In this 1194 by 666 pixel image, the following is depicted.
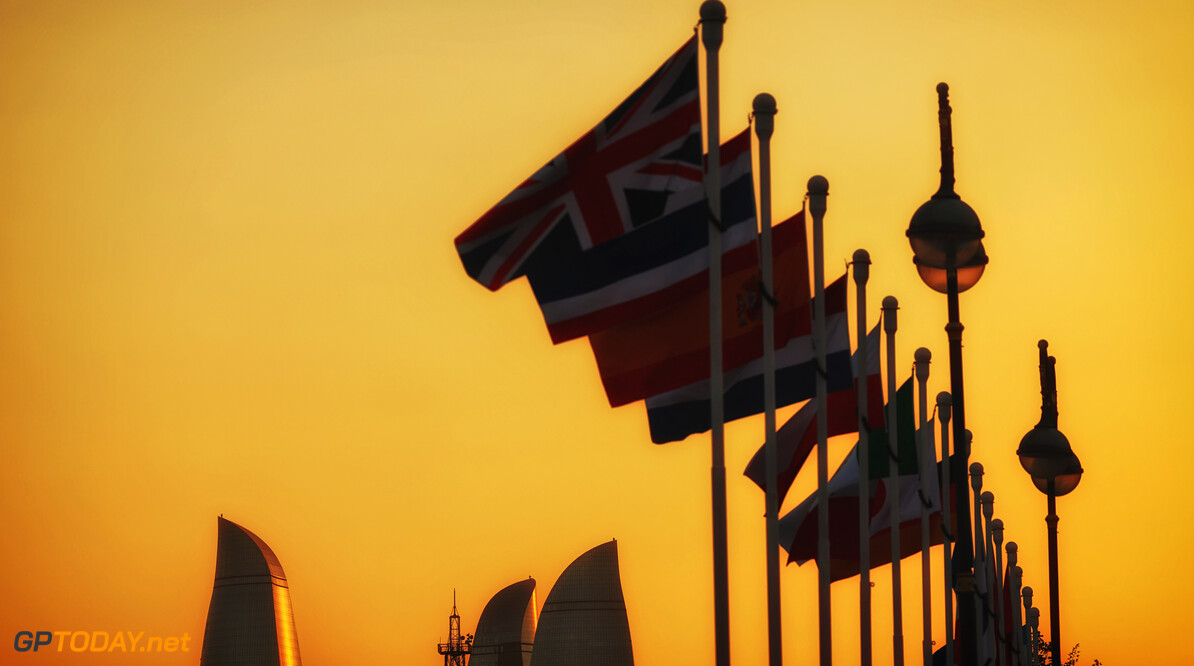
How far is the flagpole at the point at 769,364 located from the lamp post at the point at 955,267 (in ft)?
5.83

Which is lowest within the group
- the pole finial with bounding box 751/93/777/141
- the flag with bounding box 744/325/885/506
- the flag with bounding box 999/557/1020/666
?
the flag with bounding box 999/557/1020/666

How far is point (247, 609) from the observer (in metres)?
187

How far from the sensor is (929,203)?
78.5 ft

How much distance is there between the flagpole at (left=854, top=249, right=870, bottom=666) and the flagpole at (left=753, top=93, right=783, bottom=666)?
710 centimetres

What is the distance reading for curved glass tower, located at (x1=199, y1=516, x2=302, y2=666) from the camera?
184 meters

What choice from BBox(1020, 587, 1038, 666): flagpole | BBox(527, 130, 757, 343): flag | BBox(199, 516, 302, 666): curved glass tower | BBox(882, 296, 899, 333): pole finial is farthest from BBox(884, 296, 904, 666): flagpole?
BBox(199, 516, 302, 666): curved glass tower

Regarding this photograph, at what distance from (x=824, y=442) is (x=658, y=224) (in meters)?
7.94

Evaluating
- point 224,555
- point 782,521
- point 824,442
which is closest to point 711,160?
point 824,442

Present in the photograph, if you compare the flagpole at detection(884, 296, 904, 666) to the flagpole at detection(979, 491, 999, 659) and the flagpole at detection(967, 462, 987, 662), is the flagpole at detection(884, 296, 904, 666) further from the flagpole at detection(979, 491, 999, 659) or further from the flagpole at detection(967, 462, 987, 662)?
the flagpole at detection(979, 491, 999, 659)

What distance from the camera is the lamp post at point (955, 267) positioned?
23219 millimetres

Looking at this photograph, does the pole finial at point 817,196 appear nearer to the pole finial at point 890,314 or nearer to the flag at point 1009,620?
the pole finial at point 890,314

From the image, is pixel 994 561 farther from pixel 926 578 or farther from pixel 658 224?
pixel 658 224

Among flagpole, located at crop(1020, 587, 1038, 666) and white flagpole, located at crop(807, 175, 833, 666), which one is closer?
white flagpole, located at crop(807, 175, 833, 666)

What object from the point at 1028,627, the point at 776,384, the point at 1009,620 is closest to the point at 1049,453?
the point at 776,384
